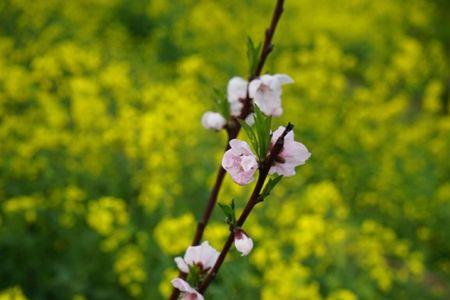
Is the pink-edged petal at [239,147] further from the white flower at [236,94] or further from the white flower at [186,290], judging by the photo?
the white flower at [236,94]

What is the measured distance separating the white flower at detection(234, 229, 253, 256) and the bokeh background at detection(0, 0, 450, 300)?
1.99ft

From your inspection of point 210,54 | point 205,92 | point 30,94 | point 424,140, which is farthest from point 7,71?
point 424,140

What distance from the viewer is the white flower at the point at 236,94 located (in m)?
1.38


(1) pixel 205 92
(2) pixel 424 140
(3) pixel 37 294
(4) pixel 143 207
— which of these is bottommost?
(3) pixel 37 294

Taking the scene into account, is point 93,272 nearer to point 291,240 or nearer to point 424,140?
point 291,240

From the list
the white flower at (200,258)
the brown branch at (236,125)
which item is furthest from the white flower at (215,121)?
the white flower at (200,258)

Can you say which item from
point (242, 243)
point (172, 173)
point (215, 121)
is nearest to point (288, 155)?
point (242, 243)

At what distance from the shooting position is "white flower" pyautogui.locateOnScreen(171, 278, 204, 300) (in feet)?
3.51

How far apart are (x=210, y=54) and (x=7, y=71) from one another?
3.07m

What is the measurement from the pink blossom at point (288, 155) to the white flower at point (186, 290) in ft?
0.93

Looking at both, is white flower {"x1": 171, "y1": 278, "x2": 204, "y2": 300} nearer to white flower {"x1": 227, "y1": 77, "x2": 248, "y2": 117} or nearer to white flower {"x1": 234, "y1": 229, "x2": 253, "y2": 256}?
white flower {"x1": 234, "y1": 229, "x2": 253, "y2": 256}

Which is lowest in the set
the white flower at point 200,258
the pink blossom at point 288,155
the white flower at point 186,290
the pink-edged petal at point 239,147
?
the white flower at point 186,290

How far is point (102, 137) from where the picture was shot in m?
4.18

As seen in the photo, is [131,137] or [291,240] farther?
[131,137]
